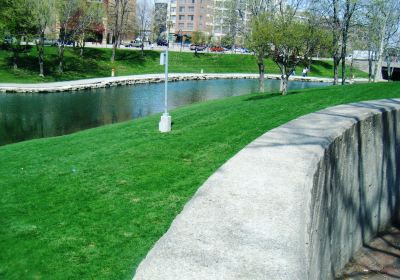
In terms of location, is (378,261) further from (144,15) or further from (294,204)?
(144,15)

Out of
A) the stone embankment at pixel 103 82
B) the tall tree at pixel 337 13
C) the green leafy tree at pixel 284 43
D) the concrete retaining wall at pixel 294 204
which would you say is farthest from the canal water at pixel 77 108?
the concrete retaining wall at pixel 294 204

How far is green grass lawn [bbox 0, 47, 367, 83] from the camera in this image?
42556 mm

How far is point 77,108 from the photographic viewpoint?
94.9 feet

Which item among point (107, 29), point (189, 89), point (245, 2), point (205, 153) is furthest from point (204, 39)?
point (205, 153)

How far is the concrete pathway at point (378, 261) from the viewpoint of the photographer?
8117 mm

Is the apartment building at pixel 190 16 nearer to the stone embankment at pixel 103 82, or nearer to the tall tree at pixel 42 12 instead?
the stone embankment at pixel 103 82

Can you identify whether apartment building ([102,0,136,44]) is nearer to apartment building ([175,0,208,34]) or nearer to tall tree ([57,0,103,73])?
tall tree ([57,0,103,73])

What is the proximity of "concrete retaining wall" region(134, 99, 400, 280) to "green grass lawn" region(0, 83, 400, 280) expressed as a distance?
7.90 feet

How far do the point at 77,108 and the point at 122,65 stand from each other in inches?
1134

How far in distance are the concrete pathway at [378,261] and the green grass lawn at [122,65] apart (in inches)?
1420

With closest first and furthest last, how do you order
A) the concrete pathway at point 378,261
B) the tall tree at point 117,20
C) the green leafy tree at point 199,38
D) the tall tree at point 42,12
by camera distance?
the concrete pathway at point 378,261
the tall tree at point 42,12
the tall tree at point 117,20
the green leafy tree at point 199,38

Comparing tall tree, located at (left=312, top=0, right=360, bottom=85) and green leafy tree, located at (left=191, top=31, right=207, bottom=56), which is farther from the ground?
green leafy tree, located at (left=191, top=31, right=207, bottom=56)

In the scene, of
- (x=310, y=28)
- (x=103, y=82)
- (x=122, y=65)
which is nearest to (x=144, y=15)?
(x=122, y=65)

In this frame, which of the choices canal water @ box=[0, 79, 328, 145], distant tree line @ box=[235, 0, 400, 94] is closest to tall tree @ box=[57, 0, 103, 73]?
canal water @ box=[0, 79, 328, 145]
